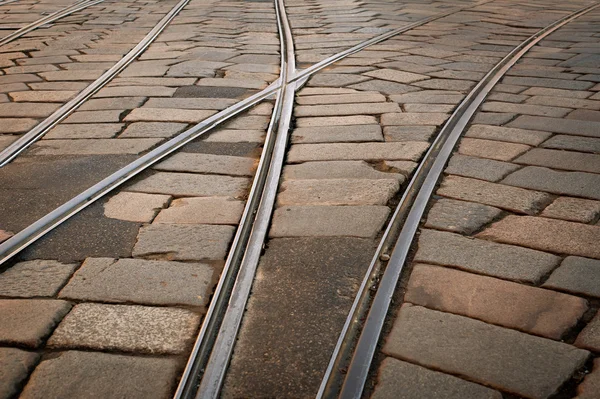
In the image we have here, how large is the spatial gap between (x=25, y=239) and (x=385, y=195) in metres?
1.52

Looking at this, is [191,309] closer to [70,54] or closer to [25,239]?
[25,239]

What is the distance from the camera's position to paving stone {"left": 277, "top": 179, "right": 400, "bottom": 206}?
3.21 metres

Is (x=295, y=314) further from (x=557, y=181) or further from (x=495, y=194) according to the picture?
(x=557, y=181)

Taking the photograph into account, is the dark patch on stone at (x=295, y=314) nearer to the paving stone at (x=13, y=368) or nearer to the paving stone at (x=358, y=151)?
the paving stone at (x=13, y=368)

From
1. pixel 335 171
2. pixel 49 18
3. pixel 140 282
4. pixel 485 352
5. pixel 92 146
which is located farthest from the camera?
pixel 49 18

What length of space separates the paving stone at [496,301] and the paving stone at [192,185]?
1117 millimetres

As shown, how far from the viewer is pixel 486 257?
268 centimetres

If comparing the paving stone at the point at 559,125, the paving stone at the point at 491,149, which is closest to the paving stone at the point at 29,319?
the paving stone at the point at 491,149

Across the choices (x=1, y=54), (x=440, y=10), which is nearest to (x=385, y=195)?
(x=1, y=54)

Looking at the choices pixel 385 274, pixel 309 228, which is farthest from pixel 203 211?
pixel 385 274

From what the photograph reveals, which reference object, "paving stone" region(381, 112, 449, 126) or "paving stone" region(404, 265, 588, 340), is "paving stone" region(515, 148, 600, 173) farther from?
"paving stone" region(404, 265, 588, 340)

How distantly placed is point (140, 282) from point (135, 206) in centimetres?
73

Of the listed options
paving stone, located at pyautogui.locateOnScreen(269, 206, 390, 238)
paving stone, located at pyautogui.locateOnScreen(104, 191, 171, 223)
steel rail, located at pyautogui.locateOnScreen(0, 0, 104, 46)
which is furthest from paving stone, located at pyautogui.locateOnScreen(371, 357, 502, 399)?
steel rail, located at pyautogui.locateOnScreen(0, 0, 104, 46)

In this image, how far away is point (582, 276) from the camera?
2543 millimetres
